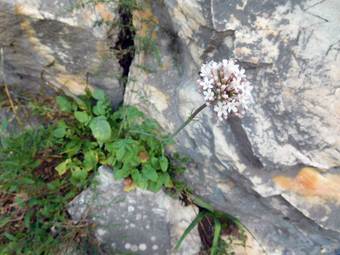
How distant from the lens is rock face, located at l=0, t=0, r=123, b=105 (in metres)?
2.65

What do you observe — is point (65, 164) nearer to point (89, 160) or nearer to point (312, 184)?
point (89, 160)

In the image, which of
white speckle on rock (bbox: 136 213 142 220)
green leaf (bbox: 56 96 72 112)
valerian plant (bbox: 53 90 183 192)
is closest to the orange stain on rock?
valerian plant (bbox: 53 90 183 192)

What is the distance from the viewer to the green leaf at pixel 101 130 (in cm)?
274

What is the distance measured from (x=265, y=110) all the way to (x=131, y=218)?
3.69 feet

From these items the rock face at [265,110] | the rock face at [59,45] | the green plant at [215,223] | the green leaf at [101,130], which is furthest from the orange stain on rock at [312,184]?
the rock face at [59,45]

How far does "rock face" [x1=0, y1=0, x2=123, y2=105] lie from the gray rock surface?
2.06ft

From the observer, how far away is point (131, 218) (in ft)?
9.28

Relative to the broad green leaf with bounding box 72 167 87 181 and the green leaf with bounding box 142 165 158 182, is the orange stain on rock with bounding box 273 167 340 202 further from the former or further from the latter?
the broad green leaf with bounding box 72 167 87 181

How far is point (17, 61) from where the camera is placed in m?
2.96

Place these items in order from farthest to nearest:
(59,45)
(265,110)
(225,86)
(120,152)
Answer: (59,45), (120,152), (265,110), (225,86)

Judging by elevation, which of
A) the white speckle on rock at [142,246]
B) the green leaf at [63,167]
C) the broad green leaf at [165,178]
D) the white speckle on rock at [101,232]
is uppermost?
the broad green leaf at [165,178]

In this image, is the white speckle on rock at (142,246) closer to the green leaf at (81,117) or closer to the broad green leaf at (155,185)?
the broad green leaf at (155,185)

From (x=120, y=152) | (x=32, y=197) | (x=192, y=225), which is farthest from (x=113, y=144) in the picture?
(x=192, y=225)

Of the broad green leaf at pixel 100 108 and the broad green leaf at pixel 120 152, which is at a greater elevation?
the broad green leaf at pixel 100 108
